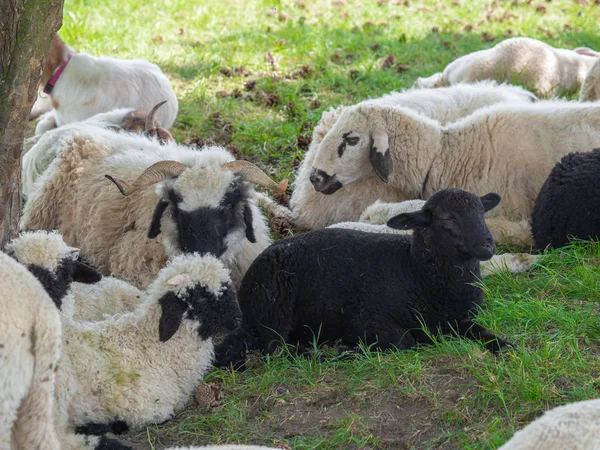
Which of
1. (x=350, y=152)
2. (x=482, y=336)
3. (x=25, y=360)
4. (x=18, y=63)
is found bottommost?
(x=482, y=336)

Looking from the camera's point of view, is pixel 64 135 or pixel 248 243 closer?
pixel 248 243

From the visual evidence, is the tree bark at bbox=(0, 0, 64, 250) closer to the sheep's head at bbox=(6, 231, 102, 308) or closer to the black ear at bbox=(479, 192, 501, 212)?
the sheep's head at bbox=(6, 231, 102, 308)

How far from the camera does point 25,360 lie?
3.64 meters

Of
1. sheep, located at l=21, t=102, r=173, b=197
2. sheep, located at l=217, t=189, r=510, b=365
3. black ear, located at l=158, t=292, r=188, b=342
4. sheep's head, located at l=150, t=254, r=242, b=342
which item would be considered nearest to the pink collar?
sheep, located at l=21, t=102, r=173, b=197

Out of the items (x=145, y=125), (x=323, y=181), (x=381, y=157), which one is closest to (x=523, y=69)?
(x=381, y=157)

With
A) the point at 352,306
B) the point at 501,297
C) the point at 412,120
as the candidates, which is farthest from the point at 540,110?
the point at 352,306

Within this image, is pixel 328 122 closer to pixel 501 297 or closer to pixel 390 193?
pixel 390 193

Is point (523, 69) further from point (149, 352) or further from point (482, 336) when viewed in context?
point (149, 352)

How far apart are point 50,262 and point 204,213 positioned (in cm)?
139

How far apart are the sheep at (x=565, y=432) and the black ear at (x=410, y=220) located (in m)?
2.15

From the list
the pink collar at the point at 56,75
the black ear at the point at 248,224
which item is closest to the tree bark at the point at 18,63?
the black ear at the point at 248,224

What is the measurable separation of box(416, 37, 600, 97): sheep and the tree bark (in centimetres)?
620

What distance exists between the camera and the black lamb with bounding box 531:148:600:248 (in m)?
6.32

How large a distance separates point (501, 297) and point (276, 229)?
2.45m
